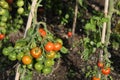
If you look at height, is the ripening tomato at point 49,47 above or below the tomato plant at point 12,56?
above

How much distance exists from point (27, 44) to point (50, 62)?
0.23 m

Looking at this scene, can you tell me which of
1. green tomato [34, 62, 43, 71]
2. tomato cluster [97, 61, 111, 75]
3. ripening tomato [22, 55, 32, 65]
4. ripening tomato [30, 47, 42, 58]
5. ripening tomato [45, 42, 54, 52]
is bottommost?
tomato cluster [97, 61, 111, 75]

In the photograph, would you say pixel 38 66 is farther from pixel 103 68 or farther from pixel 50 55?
pixel 103 68

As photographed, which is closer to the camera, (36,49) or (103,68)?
(36,49)

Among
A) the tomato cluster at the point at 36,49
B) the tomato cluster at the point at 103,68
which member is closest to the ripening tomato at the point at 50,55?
the tomato cluster at the point at 36,49

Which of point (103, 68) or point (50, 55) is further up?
point (50, 55)

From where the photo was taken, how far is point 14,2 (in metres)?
3.04

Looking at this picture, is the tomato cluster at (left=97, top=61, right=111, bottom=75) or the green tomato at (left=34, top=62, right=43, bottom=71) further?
the tomato cluster at (left=97, top=61, right=111, bottom=75)

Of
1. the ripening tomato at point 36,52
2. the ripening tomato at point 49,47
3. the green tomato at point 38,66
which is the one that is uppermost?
the ripening tomato at point 49,47

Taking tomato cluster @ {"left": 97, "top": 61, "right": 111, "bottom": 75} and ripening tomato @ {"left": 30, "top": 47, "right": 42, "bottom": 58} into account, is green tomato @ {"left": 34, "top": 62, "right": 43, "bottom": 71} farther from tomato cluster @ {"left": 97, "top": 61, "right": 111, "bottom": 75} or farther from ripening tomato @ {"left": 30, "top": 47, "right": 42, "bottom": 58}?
tomato cluster @ {"left": 97, "top": 61, "right": 111, "bottom": 75}

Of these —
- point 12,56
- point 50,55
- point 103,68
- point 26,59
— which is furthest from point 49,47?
point 103,68

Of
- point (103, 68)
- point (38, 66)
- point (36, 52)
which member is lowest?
point (103, 68)

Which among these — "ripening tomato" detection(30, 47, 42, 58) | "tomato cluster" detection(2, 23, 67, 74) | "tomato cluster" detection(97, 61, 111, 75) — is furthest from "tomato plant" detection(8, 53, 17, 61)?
"tomato cluster" detection(97, 61, 111, 75)

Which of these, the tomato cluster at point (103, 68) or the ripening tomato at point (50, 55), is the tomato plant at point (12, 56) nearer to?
the ripening tomato at point (50, 55)
